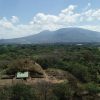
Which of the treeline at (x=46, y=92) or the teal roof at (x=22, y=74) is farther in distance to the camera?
the teal roof at (x=22, y=74)

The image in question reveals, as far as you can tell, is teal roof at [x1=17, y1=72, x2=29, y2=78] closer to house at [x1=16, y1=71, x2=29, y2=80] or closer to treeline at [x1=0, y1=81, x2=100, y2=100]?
house at [x1=16, y1=71, x2=29, y2=80]

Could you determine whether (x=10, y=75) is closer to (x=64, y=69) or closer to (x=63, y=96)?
(x=64, y=69)

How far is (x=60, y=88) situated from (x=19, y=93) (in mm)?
4089

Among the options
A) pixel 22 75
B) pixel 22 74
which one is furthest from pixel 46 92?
pixel 22 74

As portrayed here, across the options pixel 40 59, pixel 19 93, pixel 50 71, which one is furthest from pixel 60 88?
pixel 40 59

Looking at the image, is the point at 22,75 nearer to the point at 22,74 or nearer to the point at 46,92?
the point at 22,74

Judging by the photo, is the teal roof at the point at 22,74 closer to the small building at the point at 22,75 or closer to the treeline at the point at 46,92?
the small building at the point at 22,75

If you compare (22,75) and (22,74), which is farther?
(22,74)

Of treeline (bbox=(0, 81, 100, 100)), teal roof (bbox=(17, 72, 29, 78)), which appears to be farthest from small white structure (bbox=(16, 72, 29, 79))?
treeline (bbox=(0, 81, 100, 100))

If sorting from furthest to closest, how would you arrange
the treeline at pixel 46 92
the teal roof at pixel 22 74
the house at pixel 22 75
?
1. the teal roof at pixel 22 74
2. the house at pixel 22 75
3. the treeline at pixel 46 92

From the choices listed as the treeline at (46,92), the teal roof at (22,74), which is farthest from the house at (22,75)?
the treeline at (46,92)

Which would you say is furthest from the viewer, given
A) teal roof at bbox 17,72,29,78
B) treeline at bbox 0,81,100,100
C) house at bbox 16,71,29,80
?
teal roof at bbox 17,72,29,78

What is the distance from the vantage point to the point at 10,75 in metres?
34.8

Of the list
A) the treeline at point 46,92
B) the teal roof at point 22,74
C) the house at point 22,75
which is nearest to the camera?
the treeline at point 46,92
